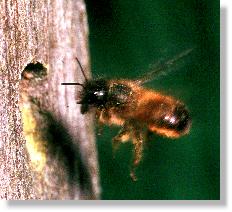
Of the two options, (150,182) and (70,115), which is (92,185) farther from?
(150,182)

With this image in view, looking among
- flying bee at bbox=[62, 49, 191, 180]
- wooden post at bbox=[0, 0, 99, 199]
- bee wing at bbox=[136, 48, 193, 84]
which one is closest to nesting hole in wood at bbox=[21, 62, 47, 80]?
wooden post at bbox=[0, 0, 99, 199]

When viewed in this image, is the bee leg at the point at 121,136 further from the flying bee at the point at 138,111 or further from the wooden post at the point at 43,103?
the wooden post at the point at 43,103

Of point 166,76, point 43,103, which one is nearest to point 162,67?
point 166,76

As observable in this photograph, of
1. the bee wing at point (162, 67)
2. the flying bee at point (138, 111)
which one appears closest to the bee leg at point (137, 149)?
the flying bee at point (138, 111)

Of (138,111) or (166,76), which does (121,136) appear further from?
(166,76)

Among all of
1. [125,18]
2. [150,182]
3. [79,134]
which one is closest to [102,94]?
[79,134]

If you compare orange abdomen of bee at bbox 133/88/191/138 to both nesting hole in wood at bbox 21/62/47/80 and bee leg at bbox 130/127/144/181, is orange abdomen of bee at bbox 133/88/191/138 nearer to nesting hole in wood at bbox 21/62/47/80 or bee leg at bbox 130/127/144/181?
bee leg at bbox 130/127/144/181
